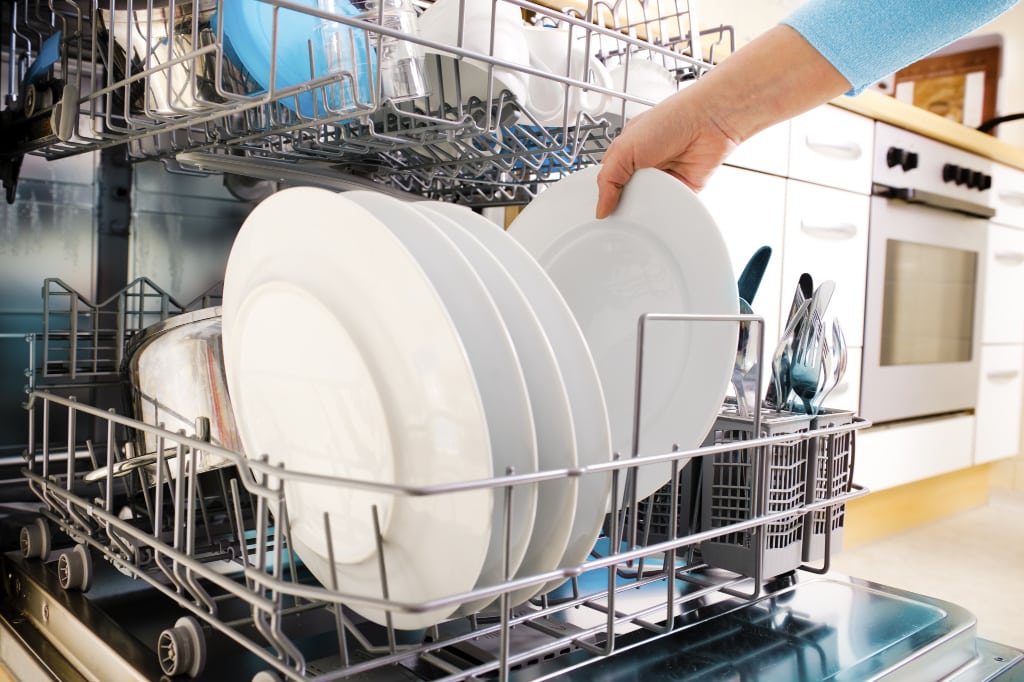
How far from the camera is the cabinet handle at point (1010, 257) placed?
2.37 m

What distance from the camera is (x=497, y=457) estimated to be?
41cm

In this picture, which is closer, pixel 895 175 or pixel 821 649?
pixel 821 649

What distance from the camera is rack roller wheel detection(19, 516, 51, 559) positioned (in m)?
0.67

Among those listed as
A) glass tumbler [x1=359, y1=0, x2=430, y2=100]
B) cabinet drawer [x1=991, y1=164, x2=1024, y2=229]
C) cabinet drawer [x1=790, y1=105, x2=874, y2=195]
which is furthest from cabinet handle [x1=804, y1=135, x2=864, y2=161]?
glass tumbler [x1=359, y1=0, x2=430, y2=100]

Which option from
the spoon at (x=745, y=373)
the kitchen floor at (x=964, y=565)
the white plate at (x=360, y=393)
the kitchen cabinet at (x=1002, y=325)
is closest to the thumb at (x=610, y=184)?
the spoon at (x=745, y=373)

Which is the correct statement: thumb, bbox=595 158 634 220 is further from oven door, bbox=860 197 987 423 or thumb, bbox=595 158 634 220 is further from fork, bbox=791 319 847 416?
oven door, bbox=860 197 987 423

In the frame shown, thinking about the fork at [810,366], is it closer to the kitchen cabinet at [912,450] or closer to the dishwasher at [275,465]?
the dishwasher at [275,465]

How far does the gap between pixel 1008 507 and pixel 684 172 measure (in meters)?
2.46

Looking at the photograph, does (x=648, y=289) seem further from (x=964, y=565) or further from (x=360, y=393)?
(x=964, y=565)

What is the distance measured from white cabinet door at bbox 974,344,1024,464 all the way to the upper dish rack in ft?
6.41

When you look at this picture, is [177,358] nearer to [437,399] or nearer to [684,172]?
[437,399]

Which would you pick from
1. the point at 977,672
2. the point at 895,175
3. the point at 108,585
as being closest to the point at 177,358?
the point at 108,585

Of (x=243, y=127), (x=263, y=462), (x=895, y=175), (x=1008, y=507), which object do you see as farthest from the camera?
(x=1008, y=507)

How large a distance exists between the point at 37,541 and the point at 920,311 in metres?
1.97
